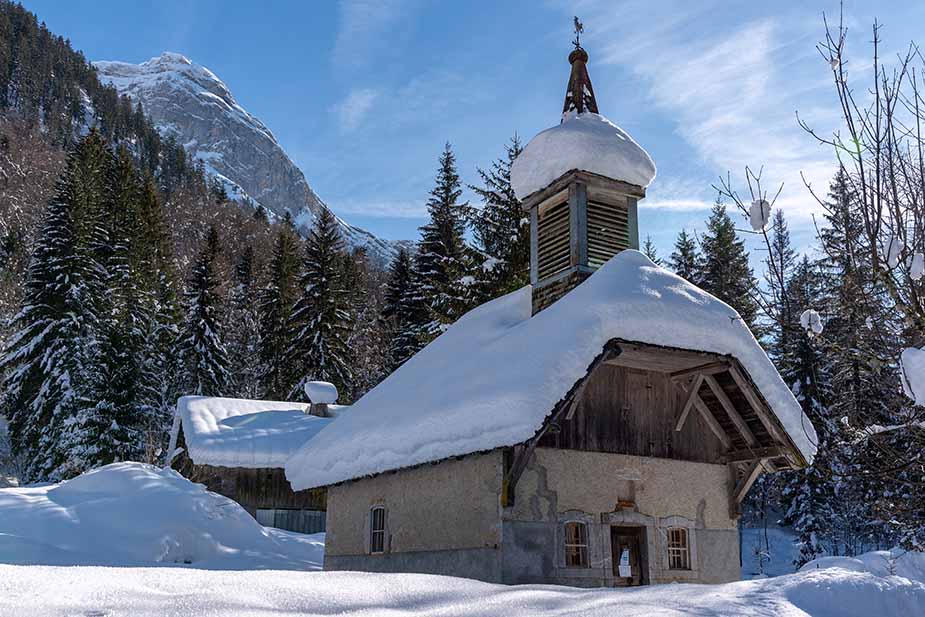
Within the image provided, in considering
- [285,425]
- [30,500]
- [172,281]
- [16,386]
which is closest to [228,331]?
[172,281]

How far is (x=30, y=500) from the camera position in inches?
688

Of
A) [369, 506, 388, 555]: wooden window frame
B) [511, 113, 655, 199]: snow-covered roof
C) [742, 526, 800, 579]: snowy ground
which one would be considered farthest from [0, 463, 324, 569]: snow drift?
[742, 526, 800, 579]: snowy ground

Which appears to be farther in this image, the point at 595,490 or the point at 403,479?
the point at 403,479

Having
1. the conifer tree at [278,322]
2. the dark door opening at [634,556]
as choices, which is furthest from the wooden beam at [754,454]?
the conifer tree at [278,322]

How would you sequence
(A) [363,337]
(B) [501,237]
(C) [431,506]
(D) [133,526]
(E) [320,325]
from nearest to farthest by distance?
(C) [431,506] < (D) [133,526] < (B) [501,237] < (E) [320,325] < (A) [363,337]

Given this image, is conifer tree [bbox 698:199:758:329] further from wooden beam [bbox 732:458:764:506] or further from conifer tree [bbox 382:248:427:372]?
wooden beam [bbox 732:458:764:506]

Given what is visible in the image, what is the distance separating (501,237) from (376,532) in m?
13.1

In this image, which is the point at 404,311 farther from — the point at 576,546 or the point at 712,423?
the point at 576,546

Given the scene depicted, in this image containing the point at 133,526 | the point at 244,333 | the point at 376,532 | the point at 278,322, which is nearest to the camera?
the point at 376,532

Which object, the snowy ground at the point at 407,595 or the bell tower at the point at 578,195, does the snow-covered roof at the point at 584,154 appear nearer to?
the bell tower at the point at 578,195

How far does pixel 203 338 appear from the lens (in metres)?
41.6

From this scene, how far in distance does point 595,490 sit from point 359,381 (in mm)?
41567

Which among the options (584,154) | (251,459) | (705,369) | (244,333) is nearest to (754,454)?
(705,369)

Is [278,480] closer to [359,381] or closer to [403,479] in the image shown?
[403,479]
